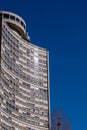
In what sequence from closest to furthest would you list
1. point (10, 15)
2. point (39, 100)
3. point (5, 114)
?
1. point (5, 114)
2. point (39, 100)
3. point (10, 15)

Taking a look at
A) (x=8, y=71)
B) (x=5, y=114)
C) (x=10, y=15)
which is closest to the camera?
(x=5, y=114)

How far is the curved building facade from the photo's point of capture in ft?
383

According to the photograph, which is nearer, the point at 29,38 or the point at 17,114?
the point at 17,114

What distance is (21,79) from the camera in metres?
127

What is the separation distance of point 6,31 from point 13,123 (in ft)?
98.8

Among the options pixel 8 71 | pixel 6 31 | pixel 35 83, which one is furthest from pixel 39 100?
pixel 6 31

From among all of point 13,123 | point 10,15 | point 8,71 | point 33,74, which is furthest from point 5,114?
point 10,15

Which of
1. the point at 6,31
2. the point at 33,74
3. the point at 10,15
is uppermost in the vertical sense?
the point at 10,15

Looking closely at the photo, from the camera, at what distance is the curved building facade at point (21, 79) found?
383ft

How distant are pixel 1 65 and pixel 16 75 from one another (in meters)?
8.94

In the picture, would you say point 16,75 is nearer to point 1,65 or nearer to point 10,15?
point 1,65

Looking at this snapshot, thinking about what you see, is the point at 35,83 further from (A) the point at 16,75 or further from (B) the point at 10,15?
(B) the point at 10,15

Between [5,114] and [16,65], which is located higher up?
[16,65]

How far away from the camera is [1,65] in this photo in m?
118
